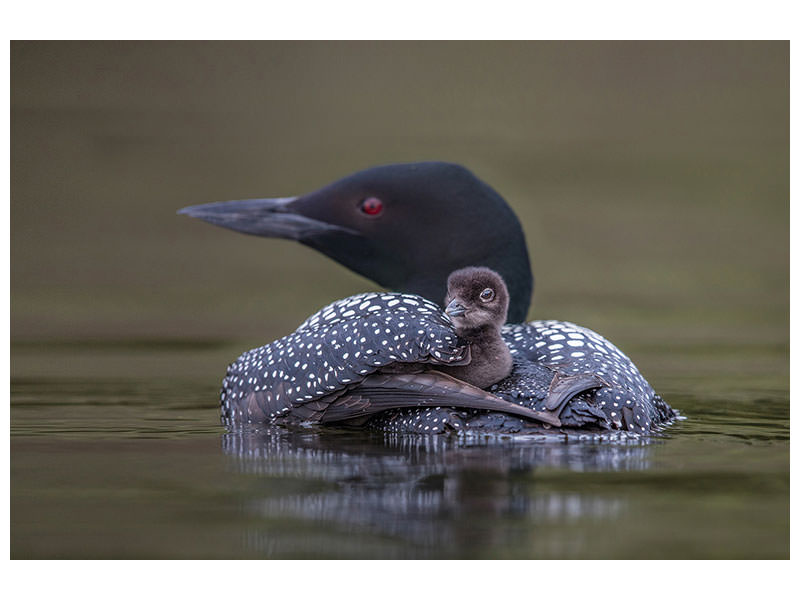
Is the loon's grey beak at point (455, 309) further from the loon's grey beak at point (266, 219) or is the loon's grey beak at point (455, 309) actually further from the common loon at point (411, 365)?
the loon's grey beak at point (266, 219)

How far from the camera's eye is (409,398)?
192 inches

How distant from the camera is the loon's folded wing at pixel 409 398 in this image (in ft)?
15.5

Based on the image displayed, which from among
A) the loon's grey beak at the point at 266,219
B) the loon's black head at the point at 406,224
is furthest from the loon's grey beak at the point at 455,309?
the loon's grey beak at the point at 266,219

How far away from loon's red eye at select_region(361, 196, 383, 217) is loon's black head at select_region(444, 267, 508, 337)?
1.20 meters

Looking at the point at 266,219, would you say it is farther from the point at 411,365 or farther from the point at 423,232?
the point at 411,365

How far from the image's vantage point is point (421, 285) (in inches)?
237

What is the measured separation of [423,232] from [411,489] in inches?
77.8

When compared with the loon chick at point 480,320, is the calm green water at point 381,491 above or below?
below

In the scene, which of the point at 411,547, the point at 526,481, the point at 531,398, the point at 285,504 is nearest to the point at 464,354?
the point at 531,398

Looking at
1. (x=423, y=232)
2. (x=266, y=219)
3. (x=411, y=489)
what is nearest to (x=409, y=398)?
(x=411, y=489)

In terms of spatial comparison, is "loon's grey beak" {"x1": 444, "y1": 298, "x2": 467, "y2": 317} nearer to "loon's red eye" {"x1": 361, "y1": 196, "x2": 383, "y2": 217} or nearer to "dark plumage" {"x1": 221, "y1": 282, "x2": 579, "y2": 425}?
"dark plumage" {"x1": 221, "y1": 282, "x2": 579, "y2": 425}

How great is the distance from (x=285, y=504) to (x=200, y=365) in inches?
114

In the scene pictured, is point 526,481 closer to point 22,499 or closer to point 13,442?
point 22,499

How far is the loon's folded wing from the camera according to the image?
4.73 m
